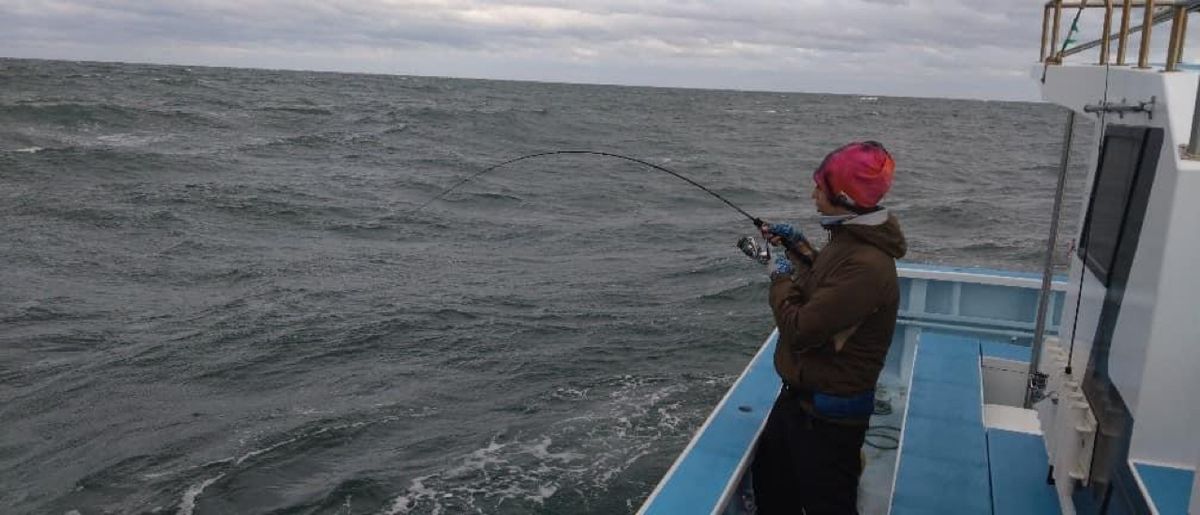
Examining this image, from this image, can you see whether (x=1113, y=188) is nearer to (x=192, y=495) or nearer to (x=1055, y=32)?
(x=1055, y=32)

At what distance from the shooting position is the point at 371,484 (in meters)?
7.33

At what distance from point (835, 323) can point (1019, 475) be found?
5.76ft

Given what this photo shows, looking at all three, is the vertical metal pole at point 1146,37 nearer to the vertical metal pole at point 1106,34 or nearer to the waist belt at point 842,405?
the vertical metal pole at point 1106,34

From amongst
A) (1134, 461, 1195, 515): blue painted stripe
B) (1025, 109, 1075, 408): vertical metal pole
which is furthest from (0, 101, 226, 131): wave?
(1134, 461, 1195, 515): blue painted stripe

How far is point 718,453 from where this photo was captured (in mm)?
3971

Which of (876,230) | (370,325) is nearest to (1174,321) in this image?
(876,230)

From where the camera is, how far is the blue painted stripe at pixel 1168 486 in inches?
98.4

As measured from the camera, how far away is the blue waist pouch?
328 centimetres

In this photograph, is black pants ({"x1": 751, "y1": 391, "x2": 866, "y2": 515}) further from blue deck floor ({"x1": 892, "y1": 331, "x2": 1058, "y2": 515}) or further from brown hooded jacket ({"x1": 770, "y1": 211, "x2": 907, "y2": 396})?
blue deck floor ({"x1": 892, "y1": 331, "x2": 1058, "y2": 515})

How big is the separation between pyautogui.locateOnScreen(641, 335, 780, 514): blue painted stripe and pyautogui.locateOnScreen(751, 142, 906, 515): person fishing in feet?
1.00

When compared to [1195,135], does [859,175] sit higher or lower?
lower

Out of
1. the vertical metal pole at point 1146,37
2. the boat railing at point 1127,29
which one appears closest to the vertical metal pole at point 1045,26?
the boat railing at point 1127,29

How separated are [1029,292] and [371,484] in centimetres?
523

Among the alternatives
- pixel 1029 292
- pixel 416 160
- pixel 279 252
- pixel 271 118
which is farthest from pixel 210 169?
pixel 1029 292
